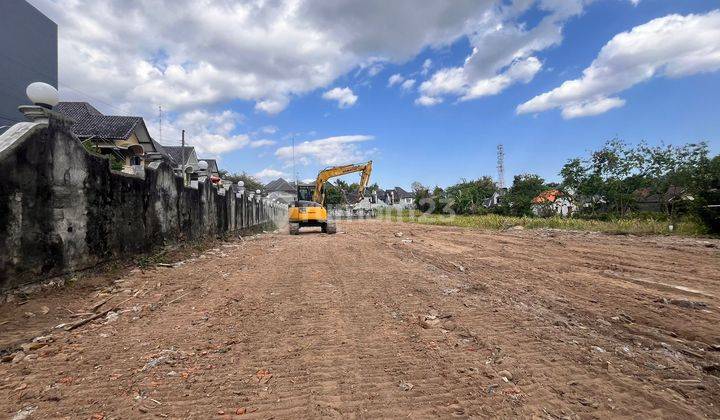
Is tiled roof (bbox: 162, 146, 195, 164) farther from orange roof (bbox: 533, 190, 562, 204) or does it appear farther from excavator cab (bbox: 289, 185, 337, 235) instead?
orange roof (bbox: 533, 190, 562, 204)

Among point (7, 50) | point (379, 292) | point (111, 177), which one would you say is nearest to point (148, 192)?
point (111, 177)

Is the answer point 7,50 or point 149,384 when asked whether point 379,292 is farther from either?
point 7,50

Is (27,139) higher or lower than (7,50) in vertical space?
lower

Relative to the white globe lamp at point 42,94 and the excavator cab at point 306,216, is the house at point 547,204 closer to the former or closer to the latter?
the excavator cab at point 306,216

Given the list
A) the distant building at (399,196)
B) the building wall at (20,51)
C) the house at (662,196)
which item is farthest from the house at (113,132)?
the distant building at (399,196)

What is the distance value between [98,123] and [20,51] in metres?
6.96

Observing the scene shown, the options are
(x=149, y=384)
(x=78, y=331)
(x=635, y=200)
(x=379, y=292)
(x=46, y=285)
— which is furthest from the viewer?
(x=635, y=200)

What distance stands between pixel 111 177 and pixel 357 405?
624cm

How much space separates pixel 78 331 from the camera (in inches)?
153

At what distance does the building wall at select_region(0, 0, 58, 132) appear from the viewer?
1627 centimetres

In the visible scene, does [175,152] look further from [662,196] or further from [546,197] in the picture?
[662,196]

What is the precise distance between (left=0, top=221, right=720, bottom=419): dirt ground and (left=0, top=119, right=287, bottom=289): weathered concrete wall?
0.47 m

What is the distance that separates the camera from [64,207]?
520 cm

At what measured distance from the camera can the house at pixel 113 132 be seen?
72.9ft
